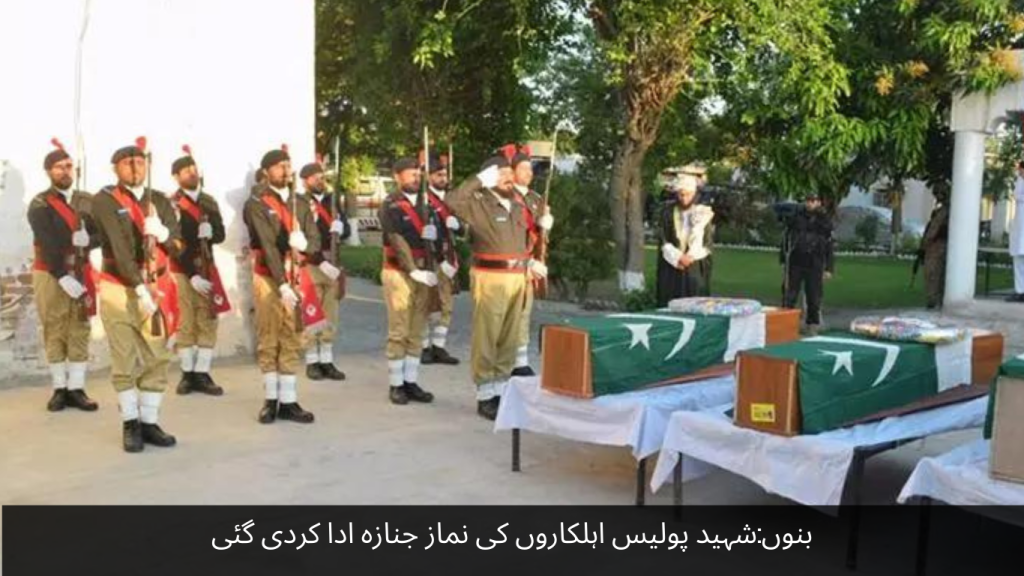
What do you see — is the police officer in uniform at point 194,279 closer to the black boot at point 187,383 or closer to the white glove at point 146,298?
the black boot at point 187,383

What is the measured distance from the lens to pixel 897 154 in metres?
11.7

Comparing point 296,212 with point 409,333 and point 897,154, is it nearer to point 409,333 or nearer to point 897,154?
point 409,333

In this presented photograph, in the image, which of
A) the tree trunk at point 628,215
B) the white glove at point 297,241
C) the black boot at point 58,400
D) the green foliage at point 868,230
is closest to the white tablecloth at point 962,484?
the white glove at point 297,241

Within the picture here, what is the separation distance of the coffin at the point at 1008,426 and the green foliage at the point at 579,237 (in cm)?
1016

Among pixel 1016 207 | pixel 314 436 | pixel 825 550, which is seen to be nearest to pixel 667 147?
pixel 1016 207

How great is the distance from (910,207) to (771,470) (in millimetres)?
31997

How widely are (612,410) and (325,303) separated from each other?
4044 millimetres

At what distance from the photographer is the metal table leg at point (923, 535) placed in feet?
14.5

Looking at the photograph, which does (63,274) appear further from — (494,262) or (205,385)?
(494,262)

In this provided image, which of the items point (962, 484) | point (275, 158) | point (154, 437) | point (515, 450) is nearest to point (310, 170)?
point (275, 158)

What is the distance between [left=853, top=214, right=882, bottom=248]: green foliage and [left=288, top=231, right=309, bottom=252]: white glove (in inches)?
945

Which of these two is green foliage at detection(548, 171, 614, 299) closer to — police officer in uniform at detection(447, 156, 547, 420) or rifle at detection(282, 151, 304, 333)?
police officer in uniform at detection(447, 156, 547, 420)

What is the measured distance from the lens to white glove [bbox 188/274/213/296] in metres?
8.19

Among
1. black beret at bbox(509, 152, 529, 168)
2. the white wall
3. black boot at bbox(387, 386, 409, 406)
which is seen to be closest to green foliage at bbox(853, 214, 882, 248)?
the white wall
